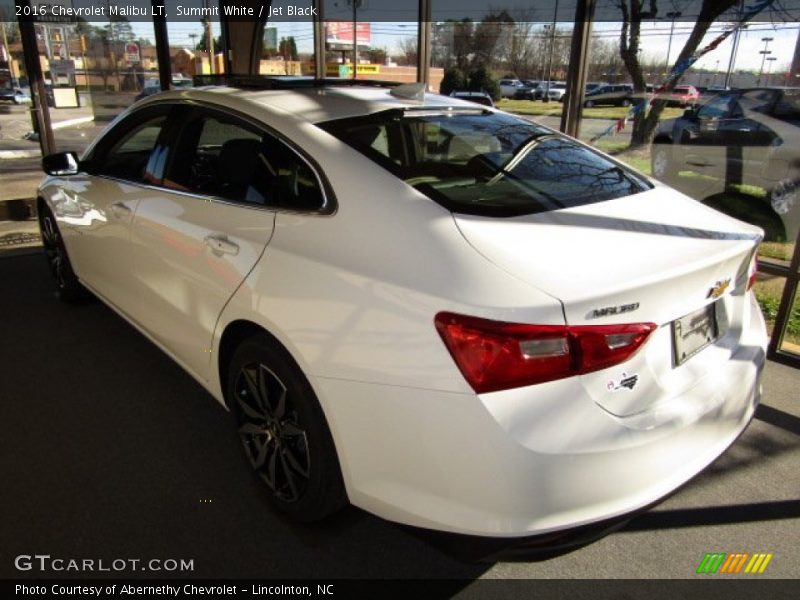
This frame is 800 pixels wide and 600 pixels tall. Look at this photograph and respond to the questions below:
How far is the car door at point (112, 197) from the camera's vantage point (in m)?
3.19

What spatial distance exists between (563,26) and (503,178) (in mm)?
4163

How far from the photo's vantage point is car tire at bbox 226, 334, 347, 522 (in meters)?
2.07

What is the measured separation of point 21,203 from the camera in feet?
23.5

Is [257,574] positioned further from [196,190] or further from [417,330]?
[196,190]

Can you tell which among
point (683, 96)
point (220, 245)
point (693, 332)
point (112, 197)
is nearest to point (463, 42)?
point (683, 96)

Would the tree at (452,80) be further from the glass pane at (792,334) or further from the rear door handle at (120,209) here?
the rear door handle at (120,209)

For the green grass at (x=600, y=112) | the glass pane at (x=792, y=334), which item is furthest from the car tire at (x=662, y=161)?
the glass pane at (x=792, y=334)

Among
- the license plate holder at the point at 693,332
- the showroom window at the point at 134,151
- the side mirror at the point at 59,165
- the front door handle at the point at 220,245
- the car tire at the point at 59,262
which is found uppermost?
the showroom window at the point at 134,151

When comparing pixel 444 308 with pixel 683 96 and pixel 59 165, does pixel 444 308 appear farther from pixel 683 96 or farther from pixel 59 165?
pixel 683 96

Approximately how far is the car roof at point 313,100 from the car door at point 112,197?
1.38ft

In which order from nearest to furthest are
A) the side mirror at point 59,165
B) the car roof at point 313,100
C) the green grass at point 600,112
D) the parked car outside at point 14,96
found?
the car roof at point 313,100, the side mirror at point 59,165, the green grass at point 600,112, the parked car outside at point 14,96

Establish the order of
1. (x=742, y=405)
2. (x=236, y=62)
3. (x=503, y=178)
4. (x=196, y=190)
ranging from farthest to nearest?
(x=236, y=62), (x=196, y=190), (x=503, y=178), (x=742, y=405)

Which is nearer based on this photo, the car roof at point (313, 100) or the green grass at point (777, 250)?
the car roof at point (313, 100)

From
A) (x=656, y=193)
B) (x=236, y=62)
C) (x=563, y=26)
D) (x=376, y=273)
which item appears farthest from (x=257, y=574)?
(x=236, y=62)
